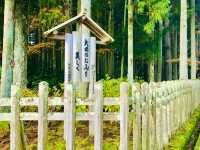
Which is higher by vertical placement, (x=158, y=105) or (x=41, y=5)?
(x=41, y=5)

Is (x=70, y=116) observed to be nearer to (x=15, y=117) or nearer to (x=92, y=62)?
(x=15, y=117)

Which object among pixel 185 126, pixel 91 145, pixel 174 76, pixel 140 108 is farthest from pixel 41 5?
pixel 174 76

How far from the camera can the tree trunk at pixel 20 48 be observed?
566 inches

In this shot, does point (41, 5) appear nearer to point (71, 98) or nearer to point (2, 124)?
point (2, 124)

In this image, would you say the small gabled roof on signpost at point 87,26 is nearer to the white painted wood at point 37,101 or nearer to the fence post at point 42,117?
the white painted wood at point 37,101

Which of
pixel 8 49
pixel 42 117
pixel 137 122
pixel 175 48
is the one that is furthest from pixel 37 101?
pixel 175 48

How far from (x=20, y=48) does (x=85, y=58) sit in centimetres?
418

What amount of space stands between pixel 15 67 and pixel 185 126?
5.08 meters

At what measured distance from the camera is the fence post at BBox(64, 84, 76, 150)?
649 cm

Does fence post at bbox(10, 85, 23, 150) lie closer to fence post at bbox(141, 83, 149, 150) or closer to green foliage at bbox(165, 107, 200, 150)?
fence post at bbox(141, 83, 149, 150)

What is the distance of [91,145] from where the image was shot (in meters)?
10.5

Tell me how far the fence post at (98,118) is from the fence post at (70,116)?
320 mm

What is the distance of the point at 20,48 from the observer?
47.2ft

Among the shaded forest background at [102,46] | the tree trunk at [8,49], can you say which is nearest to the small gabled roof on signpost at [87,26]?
the tree trunk at [8,49]
